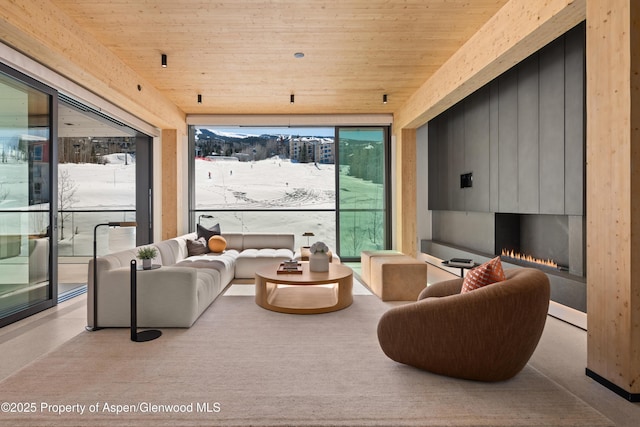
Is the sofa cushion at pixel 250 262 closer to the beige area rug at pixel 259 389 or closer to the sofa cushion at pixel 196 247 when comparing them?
the sofa cushion at pixel 196 247

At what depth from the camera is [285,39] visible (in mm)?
3949

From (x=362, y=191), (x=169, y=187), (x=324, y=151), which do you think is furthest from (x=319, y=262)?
(x=324, y=151)

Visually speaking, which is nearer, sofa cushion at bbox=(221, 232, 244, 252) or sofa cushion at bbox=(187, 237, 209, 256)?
sofa cushion at bbox=(187, 237, 209, 256)

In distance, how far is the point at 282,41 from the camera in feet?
13.1

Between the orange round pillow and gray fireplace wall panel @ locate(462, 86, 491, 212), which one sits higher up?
gray fireplace wall panel @ locate(462, 86, 491, 212)

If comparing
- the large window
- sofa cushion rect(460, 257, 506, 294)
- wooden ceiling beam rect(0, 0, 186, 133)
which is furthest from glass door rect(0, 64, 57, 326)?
the large window

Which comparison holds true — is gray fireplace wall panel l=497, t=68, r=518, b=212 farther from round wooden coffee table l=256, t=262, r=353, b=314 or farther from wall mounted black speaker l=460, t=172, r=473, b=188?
round wooden coffee table l=256, t=262, r=353, b=314

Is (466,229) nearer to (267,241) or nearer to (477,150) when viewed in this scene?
(477,150)

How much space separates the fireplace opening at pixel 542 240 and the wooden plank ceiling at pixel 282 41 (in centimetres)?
230

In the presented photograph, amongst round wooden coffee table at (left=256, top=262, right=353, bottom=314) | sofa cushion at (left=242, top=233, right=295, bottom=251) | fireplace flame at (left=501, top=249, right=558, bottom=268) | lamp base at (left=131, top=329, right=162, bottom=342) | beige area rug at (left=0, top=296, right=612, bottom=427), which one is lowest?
beige area rug at (left=0, top=296, right=612, bottom=427)

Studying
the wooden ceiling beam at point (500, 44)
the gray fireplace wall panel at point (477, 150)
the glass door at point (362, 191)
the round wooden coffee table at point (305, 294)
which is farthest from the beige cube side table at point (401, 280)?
the glass door at point (362, 191)

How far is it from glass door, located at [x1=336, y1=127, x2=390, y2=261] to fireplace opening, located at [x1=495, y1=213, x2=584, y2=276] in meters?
2.50

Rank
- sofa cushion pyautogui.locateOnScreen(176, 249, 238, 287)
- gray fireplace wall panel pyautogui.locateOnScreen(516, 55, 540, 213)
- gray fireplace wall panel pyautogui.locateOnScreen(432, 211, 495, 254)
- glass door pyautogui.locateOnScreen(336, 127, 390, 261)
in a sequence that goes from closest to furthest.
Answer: gray fireplace wall panel pyautogui.locateOnScreen(516, 55, 540, 213)
sofa cushion pyautogui.locateOnScreen(176, 249, 238, 287)
gray fireplace wall panel pyautogui.locateOnScreen(432, 211, 495, 254)
glass door pyautogui.locateOnScreen(336, 127, 390, 261)

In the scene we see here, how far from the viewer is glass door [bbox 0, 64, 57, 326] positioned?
11.4ft
